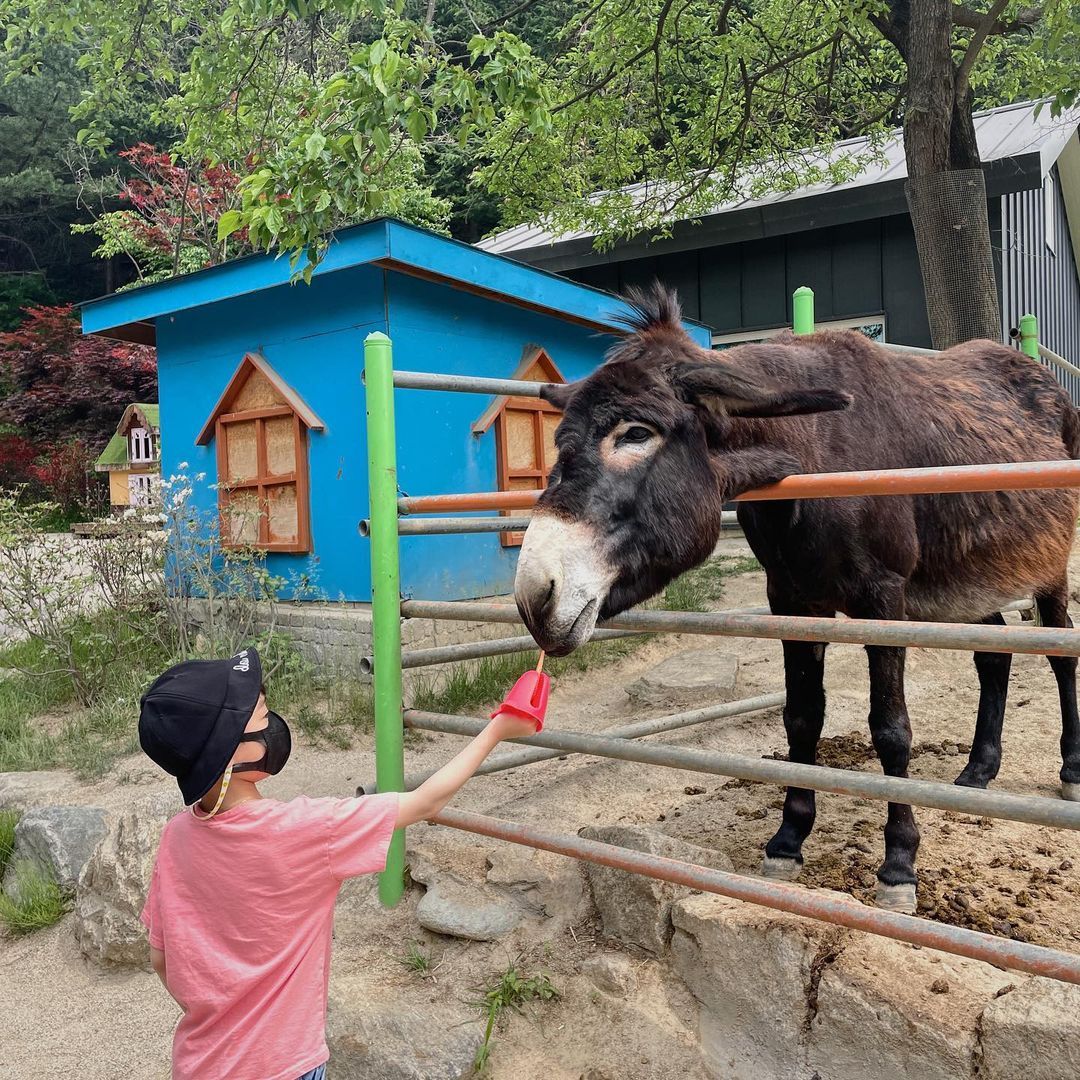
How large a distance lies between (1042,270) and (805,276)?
134 inches

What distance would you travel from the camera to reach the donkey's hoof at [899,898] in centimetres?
240

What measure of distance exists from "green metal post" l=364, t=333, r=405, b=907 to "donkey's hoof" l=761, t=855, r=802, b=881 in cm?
120

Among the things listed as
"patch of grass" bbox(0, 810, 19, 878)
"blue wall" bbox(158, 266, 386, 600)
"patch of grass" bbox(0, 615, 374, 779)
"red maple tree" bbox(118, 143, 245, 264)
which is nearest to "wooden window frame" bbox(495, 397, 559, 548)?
"blue wall" bbox(158, 266, 386, 600)

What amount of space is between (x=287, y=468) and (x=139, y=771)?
2.70 m

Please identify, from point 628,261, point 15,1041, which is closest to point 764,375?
point 15,1041

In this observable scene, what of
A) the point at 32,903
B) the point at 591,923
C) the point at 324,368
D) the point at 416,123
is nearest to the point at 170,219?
the point at 324,368

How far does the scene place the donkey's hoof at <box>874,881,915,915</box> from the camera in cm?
240

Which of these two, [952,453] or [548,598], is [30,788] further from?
[952,453]

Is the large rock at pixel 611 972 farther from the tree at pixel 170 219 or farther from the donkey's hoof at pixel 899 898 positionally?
the tree at pixel 170 219

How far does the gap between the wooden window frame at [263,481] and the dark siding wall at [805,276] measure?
5699 mm

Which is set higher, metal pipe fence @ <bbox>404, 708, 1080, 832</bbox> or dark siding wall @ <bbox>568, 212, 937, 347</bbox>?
dark siding wall @ <bbox>568, 212, 937, 347</bbox>

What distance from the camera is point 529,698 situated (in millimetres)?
1633

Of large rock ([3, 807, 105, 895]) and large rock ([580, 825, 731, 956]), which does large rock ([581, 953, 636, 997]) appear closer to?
large rock ([580, 825, 731, 956])

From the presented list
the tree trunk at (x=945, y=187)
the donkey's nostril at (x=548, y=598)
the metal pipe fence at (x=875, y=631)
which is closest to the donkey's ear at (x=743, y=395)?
the metal pipe fence at (x=875, y=631)
